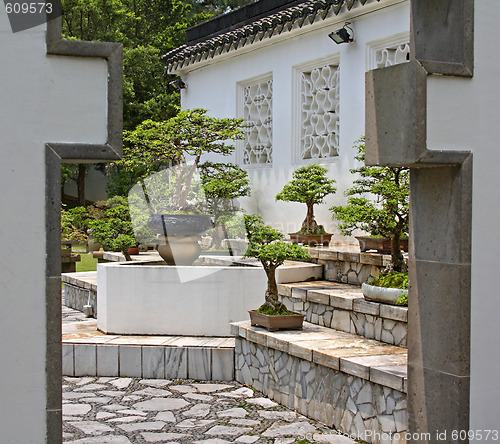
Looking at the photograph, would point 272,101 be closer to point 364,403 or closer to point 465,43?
point 364,403

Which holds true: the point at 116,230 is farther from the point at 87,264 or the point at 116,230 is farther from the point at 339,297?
the point at 87,264

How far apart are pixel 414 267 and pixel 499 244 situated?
0.49m

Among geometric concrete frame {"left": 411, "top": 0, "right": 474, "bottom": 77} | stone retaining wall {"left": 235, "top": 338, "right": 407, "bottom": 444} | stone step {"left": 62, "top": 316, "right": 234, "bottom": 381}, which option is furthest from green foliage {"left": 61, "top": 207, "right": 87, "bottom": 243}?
geometric concrete frame {"left": 411, "top": 0, "right": 474, "bottom": 77}

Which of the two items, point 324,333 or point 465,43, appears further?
point 324,333

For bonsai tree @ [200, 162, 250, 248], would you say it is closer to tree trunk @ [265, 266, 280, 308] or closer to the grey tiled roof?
tree trunk @ [265, 266, 280, 308]

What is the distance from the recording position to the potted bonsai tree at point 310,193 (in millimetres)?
9688

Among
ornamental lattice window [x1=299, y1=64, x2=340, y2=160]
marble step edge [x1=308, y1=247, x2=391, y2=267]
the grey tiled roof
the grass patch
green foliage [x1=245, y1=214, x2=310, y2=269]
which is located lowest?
the grass patch

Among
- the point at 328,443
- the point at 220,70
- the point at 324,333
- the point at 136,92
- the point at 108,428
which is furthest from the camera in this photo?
the point at 136,92

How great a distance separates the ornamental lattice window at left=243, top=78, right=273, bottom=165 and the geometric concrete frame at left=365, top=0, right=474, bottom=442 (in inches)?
319

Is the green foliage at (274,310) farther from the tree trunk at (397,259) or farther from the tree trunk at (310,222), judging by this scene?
the tree trunk at (310,222)

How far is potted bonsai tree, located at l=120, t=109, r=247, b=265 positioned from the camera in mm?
8320

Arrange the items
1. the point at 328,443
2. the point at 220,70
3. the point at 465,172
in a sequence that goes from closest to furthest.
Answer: the point at 465,172
the point at 328,443
the point at 220,70

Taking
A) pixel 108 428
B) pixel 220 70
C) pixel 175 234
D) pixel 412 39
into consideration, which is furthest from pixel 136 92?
pixel 412 39

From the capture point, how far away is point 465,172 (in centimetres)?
363
